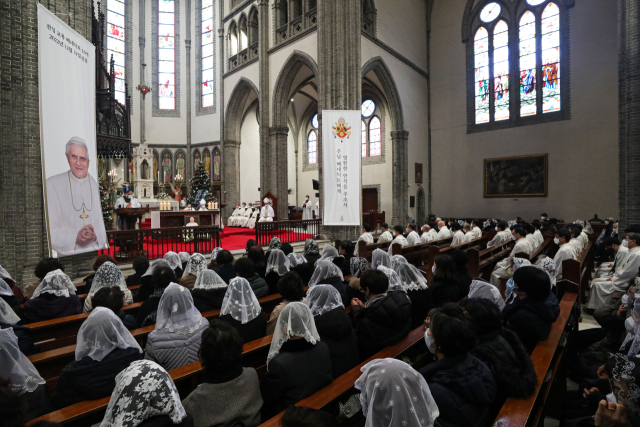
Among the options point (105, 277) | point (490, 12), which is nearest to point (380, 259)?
point (105, 277)

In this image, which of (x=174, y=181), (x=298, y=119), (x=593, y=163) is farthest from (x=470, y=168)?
(x=174, y=181)

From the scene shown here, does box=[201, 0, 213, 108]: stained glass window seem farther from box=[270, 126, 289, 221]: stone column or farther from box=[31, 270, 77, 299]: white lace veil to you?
box=[31, 270, 77, 299]: white lace veil

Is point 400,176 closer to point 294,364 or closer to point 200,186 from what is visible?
point 200,186

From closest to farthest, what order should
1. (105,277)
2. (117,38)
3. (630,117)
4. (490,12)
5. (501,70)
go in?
1. (105,277)
2. (630,117)
3. (501,70)
4. (490,12)
5. (117,38)

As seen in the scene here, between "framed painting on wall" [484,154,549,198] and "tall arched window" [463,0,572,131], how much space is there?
162cm

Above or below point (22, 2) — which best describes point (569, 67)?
above

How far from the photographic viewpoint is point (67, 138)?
571 centimetres

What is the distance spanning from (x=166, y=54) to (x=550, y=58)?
19.7 meters

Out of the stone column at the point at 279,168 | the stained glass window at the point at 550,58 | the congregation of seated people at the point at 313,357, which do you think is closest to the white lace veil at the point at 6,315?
the congregation of seated people at the point at 313,357

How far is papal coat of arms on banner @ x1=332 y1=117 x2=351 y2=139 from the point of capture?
10.5 meters

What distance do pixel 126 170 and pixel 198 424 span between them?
65.2ft

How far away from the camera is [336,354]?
7.89 feet

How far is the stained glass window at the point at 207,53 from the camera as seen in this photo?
2086 centimetres

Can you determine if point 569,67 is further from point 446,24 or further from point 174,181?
point 174,181
